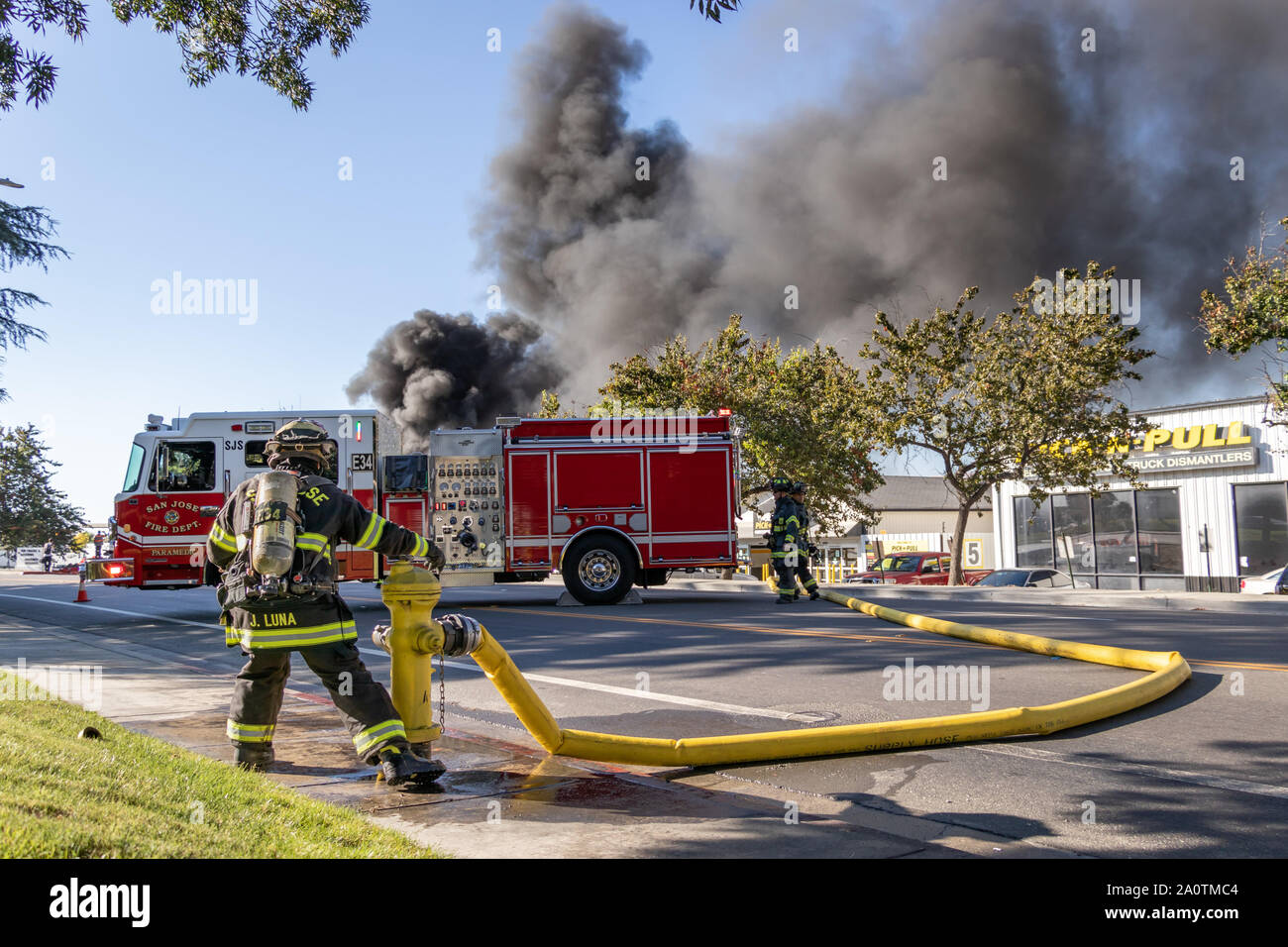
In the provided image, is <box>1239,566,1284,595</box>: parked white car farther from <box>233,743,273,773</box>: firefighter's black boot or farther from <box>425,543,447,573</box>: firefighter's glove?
<box>233,743,273,773</box>: firefighter's black boot

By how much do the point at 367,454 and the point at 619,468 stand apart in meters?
3.54

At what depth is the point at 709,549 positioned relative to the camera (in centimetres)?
1447

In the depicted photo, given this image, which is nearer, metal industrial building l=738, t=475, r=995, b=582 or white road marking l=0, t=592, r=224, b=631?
white road marking l=0, t=592, r=224, b=631

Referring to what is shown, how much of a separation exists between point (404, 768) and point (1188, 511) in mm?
28680

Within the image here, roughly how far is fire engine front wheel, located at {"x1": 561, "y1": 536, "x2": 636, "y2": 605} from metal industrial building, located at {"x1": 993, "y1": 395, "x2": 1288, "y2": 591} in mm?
16826

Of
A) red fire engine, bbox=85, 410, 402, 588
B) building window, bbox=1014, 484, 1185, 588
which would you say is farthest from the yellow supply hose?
building window, bbox=1014, 484, 1185, 588

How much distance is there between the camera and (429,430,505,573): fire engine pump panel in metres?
14.2

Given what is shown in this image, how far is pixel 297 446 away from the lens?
485 centimetres

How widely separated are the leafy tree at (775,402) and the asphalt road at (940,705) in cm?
1256

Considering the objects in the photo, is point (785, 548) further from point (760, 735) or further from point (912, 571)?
point (912, 571)

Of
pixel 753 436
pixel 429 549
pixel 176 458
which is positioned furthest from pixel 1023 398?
pixel 429 549

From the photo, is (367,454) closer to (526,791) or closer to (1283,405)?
(526,791)

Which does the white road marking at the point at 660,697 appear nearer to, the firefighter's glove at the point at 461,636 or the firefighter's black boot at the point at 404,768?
the firefighter's glove at the point at 461,636

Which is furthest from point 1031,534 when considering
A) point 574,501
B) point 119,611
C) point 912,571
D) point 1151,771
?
point 1151,771
